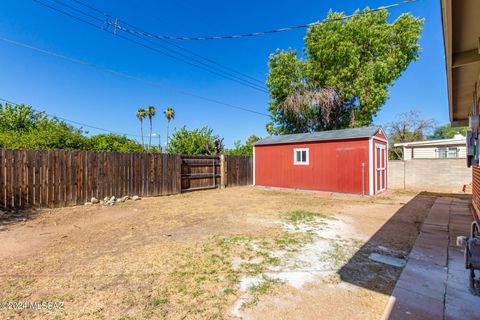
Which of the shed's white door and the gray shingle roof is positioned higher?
the gray shingle roof

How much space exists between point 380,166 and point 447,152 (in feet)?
31.1

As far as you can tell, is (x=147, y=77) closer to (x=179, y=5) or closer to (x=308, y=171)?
(x=179, y=5)

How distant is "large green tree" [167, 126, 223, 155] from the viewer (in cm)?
1559

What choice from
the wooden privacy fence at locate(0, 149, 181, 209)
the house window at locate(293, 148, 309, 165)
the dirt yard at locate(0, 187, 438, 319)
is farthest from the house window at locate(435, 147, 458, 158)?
the wooden privacy fence at locate(0, 149, 181, 209)

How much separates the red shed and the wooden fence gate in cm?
265

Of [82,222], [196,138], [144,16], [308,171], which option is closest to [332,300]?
[82,222]

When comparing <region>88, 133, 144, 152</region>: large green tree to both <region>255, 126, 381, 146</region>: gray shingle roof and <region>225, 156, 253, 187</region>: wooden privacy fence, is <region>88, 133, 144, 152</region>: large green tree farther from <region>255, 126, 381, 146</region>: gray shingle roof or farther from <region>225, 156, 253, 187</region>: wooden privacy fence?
<region>255, 126, 381, 146</region>: gray shingle roof

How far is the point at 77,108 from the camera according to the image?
19.9 meters

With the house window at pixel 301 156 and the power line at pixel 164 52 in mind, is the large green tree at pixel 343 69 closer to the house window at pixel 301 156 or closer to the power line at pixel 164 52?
the power line at pixel 164 52

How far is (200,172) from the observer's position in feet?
34.8

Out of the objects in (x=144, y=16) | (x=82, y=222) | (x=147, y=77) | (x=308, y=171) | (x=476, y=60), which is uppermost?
(x=144, y=16)

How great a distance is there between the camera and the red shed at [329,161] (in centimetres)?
876

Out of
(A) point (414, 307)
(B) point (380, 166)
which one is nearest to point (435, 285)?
(A) point (414, 307)

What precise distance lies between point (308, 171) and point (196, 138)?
873 cm
